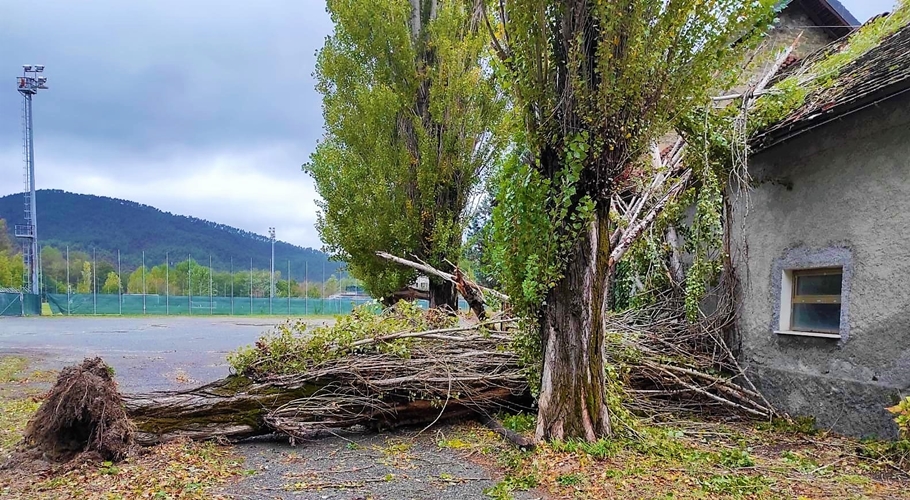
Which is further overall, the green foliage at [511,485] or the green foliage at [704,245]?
the green foliage at [704,245]

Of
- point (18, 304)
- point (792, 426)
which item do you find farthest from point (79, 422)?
point (18, 304)

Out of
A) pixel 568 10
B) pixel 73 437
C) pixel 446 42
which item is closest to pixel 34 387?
pixel 73 437

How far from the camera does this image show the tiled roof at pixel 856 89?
499 centimetres

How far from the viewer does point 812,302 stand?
6094 millimetres

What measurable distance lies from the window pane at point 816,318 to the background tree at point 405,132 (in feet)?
17.8

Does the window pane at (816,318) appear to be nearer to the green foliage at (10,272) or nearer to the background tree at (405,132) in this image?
the background tree at (405,132)

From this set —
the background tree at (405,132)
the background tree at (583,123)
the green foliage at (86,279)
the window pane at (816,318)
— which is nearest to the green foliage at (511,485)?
the background tree at (583,123)

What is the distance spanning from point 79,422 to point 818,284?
7849 millimetres

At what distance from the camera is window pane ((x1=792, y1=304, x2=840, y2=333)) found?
19.1ft

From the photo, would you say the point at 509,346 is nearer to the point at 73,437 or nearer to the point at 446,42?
the point at 73,437

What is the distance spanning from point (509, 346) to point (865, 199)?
410 cm

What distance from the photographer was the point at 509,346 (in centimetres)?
664

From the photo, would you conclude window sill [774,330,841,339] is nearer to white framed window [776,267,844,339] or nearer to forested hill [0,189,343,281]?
white framed window [776,267,844,339]

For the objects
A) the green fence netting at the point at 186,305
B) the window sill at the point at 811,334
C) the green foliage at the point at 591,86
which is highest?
the green foliage at the point at 591,86
